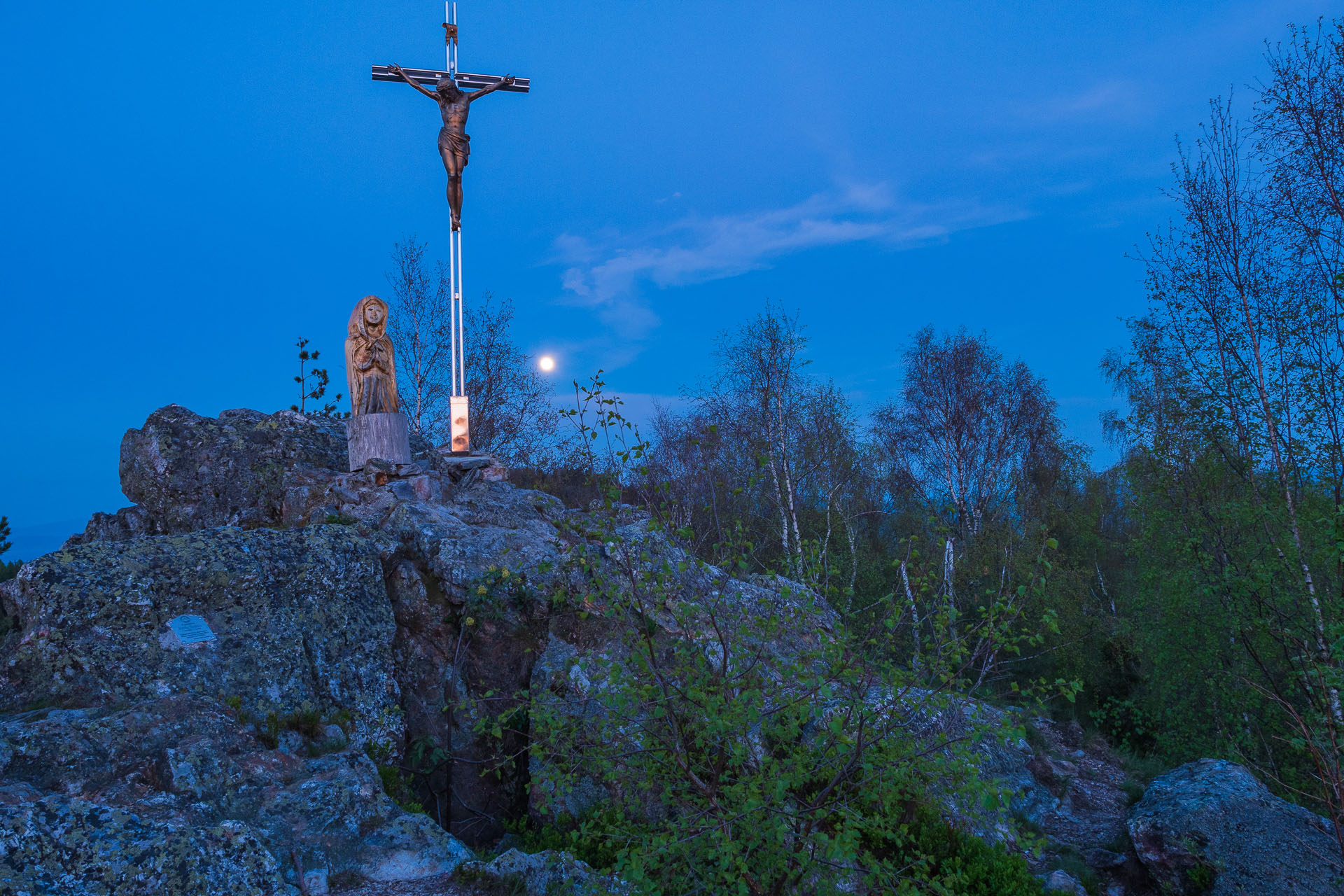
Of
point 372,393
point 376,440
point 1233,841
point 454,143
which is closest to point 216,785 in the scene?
point 376,440

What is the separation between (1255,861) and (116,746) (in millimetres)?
10973

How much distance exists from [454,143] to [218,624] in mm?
12553

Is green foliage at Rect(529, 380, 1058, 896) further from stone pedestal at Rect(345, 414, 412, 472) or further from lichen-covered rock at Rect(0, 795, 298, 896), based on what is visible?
stone pedestal at Rect(345, 414, 412, 472)

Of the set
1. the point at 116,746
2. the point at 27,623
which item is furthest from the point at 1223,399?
the point at 27,623

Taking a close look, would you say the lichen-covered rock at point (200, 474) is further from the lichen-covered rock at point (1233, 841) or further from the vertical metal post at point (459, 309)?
the lichen-covered rock at point (1233, 841)

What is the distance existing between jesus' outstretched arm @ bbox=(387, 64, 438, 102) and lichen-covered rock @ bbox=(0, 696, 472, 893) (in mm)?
14356

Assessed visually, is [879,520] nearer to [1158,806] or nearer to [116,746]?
[1158,806]

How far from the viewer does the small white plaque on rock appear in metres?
6.95

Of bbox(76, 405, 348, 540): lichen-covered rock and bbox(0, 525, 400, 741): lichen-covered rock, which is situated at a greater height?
bbox(76, 405, 348, 540): lichen-covered rock

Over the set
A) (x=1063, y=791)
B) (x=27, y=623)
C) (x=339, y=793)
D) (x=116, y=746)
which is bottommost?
(x=1063, y=791)

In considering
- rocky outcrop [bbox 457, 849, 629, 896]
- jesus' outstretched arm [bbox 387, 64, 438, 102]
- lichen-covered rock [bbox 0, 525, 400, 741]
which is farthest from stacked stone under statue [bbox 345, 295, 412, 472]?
rocky outcrop [bbox 457, 849, 629, 896]

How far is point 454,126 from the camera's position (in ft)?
52.3

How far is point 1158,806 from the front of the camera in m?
8.45

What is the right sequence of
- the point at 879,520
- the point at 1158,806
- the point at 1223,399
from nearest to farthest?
the point at 1158,806 < the point at 1223,399 < the point at 879,520
